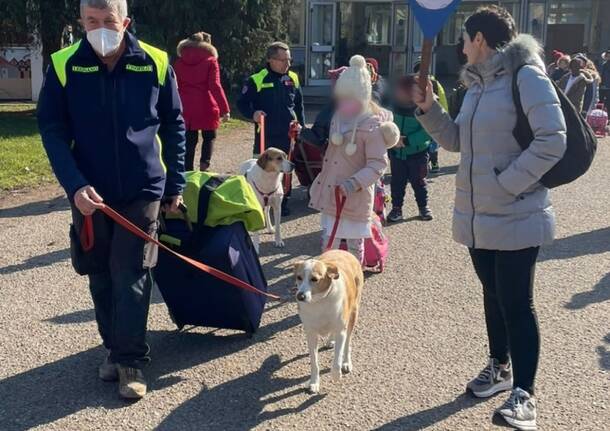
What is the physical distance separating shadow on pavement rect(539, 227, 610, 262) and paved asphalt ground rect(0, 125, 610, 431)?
49 millimetres

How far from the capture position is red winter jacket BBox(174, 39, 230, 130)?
9094 mm

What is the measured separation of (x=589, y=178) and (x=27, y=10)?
11.2 meters

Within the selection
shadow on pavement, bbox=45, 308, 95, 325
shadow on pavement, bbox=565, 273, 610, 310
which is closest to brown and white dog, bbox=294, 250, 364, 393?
shadow on pavement, bbox=45, 308, 95, 325

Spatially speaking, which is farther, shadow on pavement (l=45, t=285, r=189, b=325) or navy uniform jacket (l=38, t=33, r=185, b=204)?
shadow on pavement (l=45, t=285, r=189, b=325)

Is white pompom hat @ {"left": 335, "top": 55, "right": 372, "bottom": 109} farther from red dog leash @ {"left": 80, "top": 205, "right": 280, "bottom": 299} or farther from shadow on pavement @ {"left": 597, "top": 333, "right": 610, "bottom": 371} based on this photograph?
shadow on pavement @ {"left": 597, "top": 333, "right": 610, "bottom": 371}

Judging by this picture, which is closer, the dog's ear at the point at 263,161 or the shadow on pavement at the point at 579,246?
the shadow on pavement at the point at 579,246

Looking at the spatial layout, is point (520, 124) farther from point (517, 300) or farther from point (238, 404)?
point (238, 404)

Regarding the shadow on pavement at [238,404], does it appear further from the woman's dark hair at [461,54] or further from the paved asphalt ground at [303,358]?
the woman's dark hair at [461,54]

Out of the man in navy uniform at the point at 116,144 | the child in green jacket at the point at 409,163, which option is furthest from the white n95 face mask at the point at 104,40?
the child in green jacket at the point at 409,163

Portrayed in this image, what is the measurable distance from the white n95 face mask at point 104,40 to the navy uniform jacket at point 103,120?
8 centimetres

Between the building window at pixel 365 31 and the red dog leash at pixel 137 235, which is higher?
the building window at pixel 365 31

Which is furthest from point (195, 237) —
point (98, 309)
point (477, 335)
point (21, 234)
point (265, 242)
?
point (21, 234)

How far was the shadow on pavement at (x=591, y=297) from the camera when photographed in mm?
5672

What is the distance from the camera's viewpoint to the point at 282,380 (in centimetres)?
432
